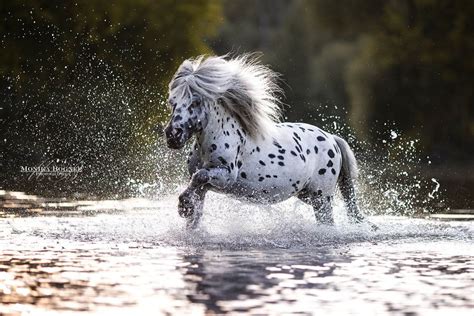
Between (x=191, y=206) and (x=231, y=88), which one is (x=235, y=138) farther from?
(x=191, y=206)

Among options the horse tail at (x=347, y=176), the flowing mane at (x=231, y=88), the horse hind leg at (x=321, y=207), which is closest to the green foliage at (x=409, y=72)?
the horse tail at (x=347, y=176)

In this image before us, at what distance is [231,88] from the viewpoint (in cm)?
1286

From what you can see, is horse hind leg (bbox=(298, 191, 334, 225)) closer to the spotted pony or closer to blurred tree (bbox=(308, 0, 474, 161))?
the spotted pony

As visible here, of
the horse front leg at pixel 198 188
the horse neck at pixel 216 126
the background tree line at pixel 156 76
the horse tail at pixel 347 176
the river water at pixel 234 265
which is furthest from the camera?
the background tree line at pixel 156 76

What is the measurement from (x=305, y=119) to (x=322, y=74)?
458 cm

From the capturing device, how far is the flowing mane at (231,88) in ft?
41.0

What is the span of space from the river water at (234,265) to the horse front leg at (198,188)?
168 millimetres

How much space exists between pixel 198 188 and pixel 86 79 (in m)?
22.5

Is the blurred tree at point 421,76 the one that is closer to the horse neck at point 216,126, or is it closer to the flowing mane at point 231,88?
the flowing mane at point 231,88

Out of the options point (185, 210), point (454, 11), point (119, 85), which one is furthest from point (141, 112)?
point (185, 210)

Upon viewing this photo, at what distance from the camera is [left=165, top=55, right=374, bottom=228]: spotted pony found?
484 inches

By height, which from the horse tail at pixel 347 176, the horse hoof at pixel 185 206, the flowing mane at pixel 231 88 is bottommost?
the horse hoof at pixel 185 206

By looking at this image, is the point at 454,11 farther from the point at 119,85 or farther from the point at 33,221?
the point at 33,221

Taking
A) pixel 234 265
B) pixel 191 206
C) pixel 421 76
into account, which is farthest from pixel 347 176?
pixel 421 76
